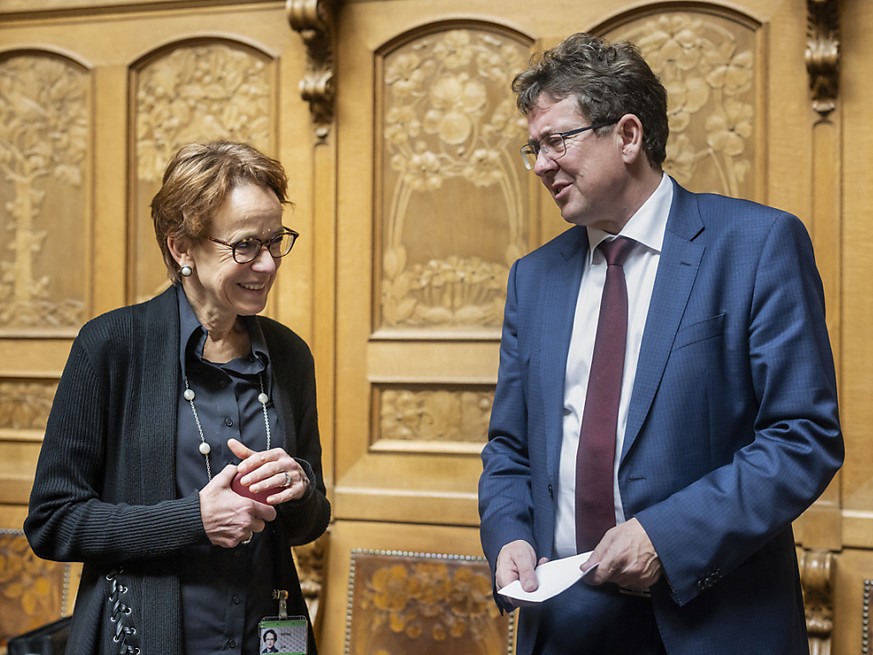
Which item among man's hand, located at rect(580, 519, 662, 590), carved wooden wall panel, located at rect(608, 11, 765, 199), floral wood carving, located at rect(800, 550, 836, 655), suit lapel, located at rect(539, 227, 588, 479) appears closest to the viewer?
man's hand, located at rect(580, 519, 662, 590)

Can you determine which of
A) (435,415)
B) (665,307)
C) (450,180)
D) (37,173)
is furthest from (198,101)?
(665,307)

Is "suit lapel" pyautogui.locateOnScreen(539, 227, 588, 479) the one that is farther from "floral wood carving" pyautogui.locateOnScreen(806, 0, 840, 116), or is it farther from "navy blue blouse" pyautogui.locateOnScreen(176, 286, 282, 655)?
"floral wood carving" pyautogui.locateOnScreen(806, 0, 840, 116)

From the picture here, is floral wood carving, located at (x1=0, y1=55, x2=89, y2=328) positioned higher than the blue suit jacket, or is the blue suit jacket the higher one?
floral wood carving, located at (x1=0, y1=55, x2=89, y2=328)

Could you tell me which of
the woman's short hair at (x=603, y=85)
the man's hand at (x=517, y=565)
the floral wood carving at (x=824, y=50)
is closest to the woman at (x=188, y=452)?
the man's hand at (x=517, y=565)

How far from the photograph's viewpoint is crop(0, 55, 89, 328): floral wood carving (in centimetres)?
344

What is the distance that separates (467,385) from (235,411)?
1388 millimetres

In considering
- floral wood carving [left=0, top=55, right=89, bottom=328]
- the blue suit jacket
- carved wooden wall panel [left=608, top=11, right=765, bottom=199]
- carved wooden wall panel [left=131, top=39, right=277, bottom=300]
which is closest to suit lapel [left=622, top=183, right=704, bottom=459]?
the blue suit jacket

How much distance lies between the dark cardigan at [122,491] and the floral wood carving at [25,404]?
186 cm

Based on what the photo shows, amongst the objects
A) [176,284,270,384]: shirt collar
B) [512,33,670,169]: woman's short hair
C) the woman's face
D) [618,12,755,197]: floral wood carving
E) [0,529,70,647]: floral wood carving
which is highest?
[618,12,755,197]: floral wood carving

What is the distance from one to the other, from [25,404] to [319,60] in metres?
1.62

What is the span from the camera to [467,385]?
3096 millimetres

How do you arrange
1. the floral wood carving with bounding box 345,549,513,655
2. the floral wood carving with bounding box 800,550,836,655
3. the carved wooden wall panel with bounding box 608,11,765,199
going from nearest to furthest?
the floral wood carving with bounding box 800,550,836,655 → the carved wooden wall panel with bounding box 608,11,765,199 → the floral wood carving with bounding box 345,549,513,655

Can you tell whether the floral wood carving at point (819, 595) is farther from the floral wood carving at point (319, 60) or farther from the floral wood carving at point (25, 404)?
the floral wood carving at point (25, 404)

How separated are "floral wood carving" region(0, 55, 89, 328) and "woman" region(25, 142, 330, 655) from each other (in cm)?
181
